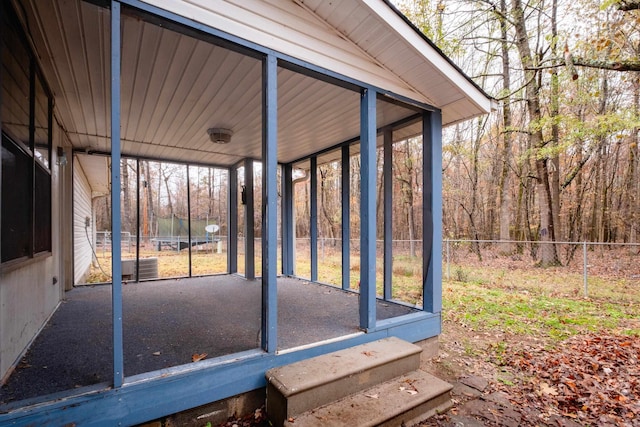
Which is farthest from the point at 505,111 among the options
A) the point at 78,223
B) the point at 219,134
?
the point at 78,223

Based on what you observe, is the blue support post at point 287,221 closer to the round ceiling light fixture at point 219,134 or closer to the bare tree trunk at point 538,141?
the round ceiling light fixture at point 219,134

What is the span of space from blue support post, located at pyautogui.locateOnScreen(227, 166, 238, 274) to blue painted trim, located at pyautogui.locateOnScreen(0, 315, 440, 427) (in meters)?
4.79

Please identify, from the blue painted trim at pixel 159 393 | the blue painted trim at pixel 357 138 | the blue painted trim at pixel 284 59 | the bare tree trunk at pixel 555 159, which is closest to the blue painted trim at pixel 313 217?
the blue painted trim at pixel 357 138

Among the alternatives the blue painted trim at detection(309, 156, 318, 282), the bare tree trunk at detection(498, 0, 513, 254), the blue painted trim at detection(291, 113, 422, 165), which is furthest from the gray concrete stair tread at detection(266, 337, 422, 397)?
the bare tree trunk at detection(498, 0, 513, 254)

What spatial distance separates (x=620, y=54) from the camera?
5.16 metres

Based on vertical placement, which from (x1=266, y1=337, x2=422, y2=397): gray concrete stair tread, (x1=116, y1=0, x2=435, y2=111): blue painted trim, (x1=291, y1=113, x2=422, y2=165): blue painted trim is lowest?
(x1=266, y1=337, x2=422, y2=397): gray concrete stair tread

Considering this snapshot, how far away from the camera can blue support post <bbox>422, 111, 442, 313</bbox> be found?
3594 millimetres

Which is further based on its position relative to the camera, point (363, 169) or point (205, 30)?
point (363, 169)

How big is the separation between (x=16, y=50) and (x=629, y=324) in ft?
25.5

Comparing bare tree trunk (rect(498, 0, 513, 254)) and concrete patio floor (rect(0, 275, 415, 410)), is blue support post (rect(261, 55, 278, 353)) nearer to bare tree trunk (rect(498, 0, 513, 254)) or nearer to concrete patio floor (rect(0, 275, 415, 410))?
concrete patio floor (rect(0, 275, 415, 410))

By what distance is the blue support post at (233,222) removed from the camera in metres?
A: 6.90

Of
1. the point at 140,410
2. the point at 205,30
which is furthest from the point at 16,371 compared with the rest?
the point at 205,30

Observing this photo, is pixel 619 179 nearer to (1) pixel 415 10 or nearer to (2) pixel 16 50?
(1) pixel 415 10

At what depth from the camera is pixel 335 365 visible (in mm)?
2441
